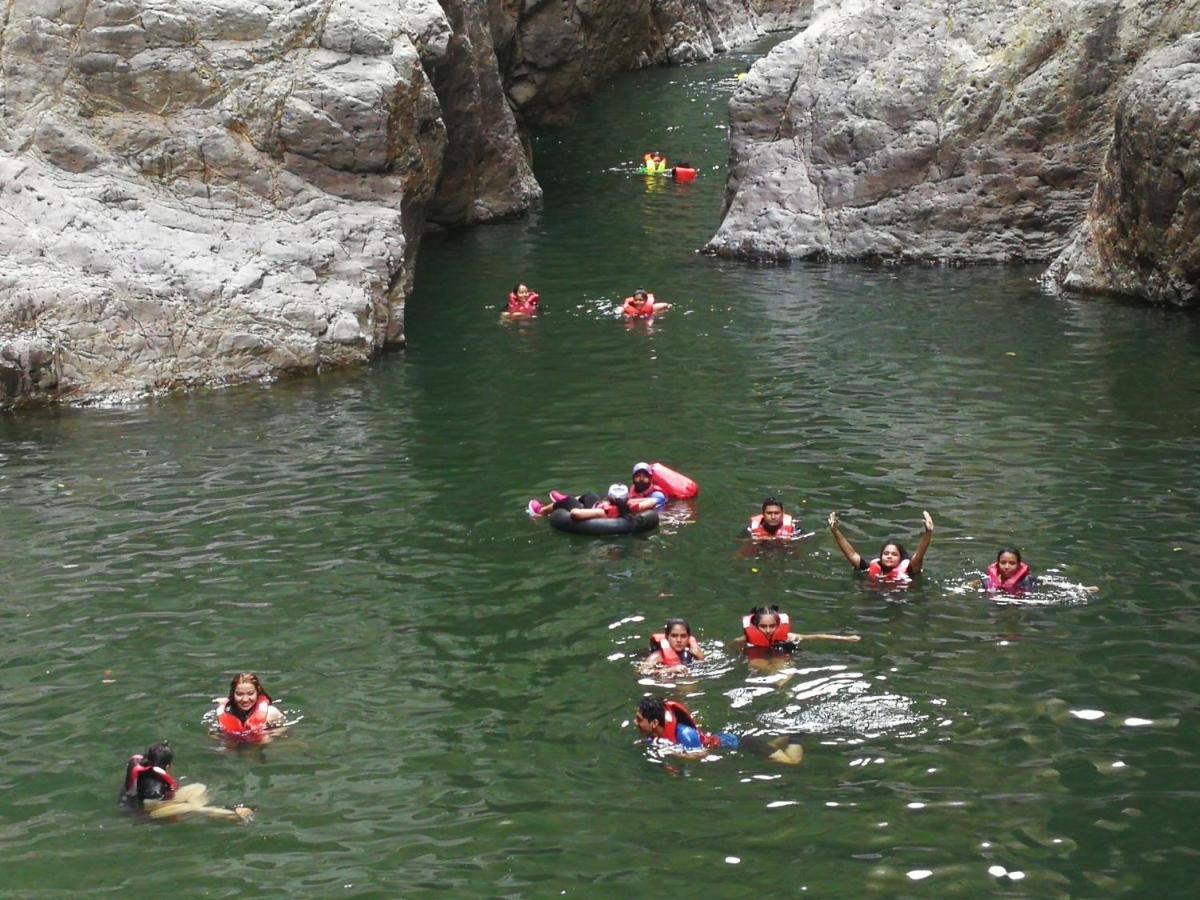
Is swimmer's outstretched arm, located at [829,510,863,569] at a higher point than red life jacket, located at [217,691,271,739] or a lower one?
higher

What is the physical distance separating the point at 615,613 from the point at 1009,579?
4797 mm

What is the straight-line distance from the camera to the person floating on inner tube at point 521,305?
116 feet

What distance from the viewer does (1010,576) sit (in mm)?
19141

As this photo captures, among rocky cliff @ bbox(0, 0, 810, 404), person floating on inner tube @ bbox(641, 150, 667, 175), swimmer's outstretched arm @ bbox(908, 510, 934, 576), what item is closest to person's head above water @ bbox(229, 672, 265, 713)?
swimmer's outstretched arm @ bbox(908, 510, 934, 576)

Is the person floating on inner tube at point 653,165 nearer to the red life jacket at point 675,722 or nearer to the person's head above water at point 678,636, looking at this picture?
the person's head above water at point 678,636

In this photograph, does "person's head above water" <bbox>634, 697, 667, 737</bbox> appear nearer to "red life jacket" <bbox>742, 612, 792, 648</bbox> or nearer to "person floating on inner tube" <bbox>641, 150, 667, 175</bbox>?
"red life jacket" <bbox>742, 612, 792, 648</bbox>

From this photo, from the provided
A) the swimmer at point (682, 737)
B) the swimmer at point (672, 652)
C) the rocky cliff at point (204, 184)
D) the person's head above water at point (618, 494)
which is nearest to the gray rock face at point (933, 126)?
the rocky cliff at point (204, 184)

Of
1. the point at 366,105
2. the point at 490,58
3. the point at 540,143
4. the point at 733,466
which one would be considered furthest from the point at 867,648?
the point at 540,143

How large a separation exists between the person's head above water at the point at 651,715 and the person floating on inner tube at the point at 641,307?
19.4 metres

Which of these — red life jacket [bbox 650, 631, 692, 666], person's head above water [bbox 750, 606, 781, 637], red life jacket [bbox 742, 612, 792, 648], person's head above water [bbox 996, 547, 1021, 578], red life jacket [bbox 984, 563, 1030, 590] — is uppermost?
person's head above water [bbox 996, 547, 1021, 578]

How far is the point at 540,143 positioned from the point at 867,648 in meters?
43.2

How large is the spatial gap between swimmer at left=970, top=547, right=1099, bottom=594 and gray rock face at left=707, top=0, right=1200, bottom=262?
66.5 feet

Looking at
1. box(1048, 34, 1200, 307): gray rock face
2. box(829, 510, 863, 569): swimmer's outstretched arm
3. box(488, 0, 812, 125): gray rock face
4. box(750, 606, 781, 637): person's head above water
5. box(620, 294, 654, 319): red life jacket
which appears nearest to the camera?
box(750, 606, 781, 637): person's head above water

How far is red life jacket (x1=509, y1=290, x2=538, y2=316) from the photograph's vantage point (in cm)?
3542
